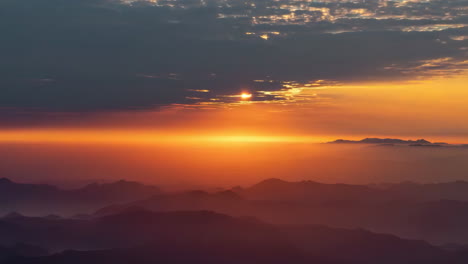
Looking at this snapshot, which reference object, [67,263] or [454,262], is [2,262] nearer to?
[67,263]

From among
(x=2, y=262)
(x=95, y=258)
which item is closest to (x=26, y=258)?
(x=2, y=262)

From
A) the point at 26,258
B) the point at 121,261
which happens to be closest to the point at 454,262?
the point at 121,261

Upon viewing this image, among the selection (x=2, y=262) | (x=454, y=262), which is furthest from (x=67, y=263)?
(x=454, y=262)

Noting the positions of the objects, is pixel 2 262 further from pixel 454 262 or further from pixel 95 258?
pixel 454 262

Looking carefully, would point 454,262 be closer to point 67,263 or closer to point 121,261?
point 121,261

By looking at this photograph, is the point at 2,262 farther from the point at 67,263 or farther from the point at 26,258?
the point at 67,263

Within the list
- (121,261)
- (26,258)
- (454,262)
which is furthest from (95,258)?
(454,262)
